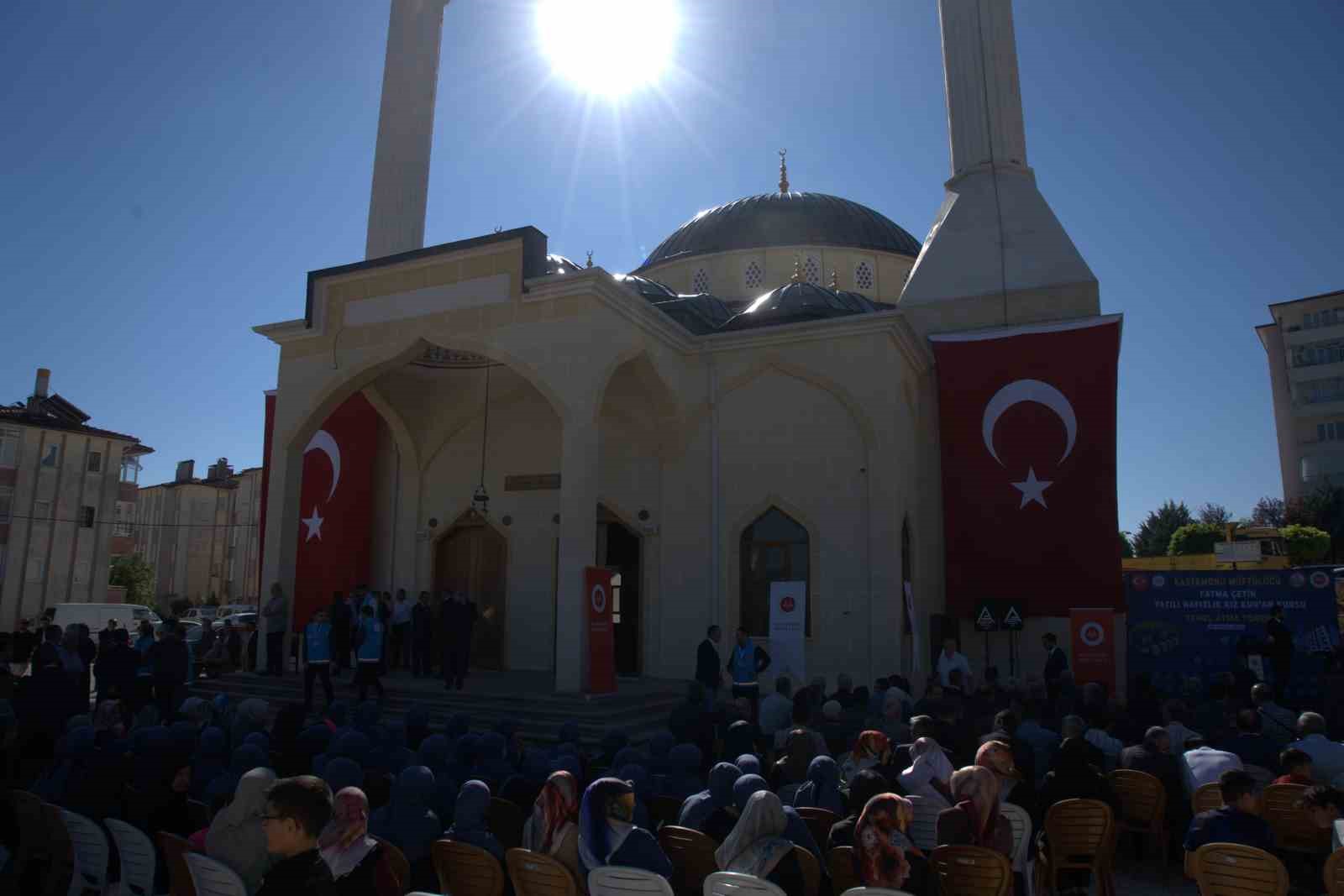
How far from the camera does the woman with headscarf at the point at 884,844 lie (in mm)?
3283

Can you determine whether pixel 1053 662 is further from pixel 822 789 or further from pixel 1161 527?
pixel 1161 527

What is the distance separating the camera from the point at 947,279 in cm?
1566

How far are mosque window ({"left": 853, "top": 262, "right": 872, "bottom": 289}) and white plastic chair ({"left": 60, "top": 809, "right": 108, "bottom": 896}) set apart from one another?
700 inches

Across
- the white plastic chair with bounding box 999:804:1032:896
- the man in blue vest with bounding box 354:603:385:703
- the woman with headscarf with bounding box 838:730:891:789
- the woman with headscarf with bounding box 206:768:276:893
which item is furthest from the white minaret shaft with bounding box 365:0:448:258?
the white plastic chair with bounding box 999:804:1032:896

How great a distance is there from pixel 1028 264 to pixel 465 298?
933 cm

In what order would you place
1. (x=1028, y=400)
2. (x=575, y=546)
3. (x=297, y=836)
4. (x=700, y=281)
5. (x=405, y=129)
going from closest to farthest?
(x=297, y=836) → (x=575, y=546) → (x=1028, y=400) → (x=405, y=129) → (x=700, y=281)

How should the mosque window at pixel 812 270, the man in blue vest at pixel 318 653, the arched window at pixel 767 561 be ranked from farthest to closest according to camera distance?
1. the mosque window at pixel 812 270
2. the arched window at pixel 767 561
3. the man in blue vest at pixel 318 653

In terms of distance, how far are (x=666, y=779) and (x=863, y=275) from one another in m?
16.4

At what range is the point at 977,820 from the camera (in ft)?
12.6

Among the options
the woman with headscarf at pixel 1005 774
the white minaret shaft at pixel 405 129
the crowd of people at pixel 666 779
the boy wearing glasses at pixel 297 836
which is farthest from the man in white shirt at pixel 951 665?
the white minaret shaft at pixel 405 129

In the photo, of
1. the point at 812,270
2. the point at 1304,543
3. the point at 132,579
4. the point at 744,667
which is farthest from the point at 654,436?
the point at 132,579

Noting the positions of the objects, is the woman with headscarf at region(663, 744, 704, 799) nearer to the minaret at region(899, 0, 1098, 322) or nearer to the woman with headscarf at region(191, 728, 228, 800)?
the woman with headscarf at region(191, 728, 228, 800)

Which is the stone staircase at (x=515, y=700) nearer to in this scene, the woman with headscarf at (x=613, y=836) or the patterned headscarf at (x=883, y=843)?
Result: the woman with headscarf at (x=613, y=836)

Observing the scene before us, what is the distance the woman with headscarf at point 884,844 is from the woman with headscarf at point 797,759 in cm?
180
